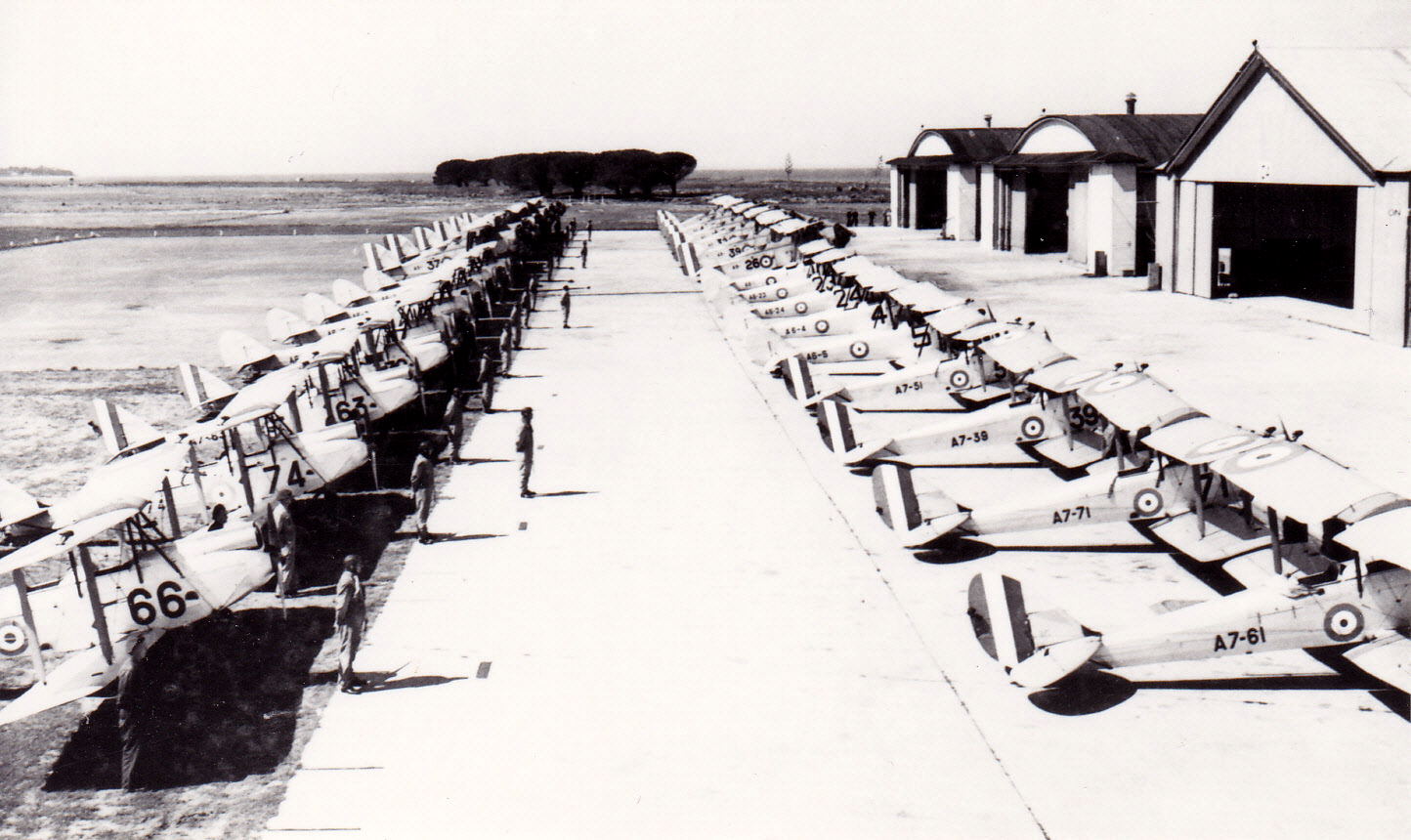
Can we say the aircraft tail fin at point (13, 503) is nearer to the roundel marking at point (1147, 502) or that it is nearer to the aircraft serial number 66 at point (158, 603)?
the aircraft serial number 66 at point (158, 603)

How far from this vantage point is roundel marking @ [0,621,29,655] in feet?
38.4

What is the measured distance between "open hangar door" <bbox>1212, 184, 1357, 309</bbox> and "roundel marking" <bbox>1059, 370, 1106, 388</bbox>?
26135 millimetres

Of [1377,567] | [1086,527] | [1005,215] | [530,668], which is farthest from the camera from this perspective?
[1005,215]

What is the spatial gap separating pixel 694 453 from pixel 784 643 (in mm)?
8429

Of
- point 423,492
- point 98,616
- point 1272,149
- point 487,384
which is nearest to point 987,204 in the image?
point 1272,149

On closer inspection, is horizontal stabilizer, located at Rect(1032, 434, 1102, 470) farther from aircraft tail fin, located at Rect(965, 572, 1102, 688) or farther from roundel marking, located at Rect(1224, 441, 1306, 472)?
aircraft tail fin, located at Rect(965, 572, 1102, 688)

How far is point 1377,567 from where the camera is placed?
1085 cm

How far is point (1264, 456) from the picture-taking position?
12.0 metres

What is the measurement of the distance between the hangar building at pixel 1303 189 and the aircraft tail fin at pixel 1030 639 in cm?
2269

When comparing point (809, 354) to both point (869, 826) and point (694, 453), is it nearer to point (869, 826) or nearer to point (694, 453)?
point (694, 453)

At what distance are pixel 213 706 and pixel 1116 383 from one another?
37.3 feet

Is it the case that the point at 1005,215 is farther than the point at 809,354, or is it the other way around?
the point at 1005,215

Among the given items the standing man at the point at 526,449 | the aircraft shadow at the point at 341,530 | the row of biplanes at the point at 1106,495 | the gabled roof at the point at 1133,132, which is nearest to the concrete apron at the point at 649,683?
the standing man at the point at 526,449

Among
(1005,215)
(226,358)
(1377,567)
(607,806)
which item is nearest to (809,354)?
(226,358)
